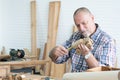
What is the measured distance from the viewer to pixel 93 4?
3611 millimetres

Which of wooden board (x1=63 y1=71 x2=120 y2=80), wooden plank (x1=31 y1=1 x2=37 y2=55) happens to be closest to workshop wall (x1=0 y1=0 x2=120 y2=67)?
wooden plank (x1=31 y1=1 x2=37 y2=55)

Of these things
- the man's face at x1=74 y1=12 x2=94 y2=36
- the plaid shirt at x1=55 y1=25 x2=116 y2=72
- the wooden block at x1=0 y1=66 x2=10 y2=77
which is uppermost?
the man's face at x1=74 y1=12 x2=94 y2=36

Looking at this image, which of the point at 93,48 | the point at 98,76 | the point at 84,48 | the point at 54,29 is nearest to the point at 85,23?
the point at 93,48

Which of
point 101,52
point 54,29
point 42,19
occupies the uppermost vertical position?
point 42,19

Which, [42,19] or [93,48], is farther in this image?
[42,19]

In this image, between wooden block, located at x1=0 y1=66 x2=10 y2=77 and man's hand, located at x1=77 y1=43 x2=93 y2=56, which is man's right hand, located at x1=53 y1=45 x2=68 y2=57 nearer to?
man's hand, located at x1=77 y1=43 x2=93 y2=56

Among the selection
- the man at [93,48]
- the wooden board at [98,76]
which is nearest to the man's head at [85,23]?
the man at [93,48]

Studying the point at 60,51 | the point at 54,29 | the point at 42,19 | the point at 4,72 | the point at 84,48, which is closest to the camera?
the point at 84,48

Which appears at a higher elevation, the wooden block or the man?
the man

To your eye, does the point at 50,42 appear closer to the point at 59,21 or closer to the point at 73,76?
the point at 59,21

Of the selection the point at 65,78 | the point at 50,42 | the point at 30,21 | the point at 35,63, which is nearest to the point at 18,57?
the point at 35,63

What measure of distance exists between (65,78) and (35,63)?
288 centimetres

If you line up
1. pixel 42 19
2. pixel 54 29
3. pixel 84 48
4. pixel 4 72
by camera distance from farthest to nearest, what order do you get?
pixel 42 19, pixel 54 29, pixel 4 72, pixel 84 48

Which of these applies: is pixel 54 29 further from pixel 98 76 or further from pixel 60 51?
pixel 98 76
